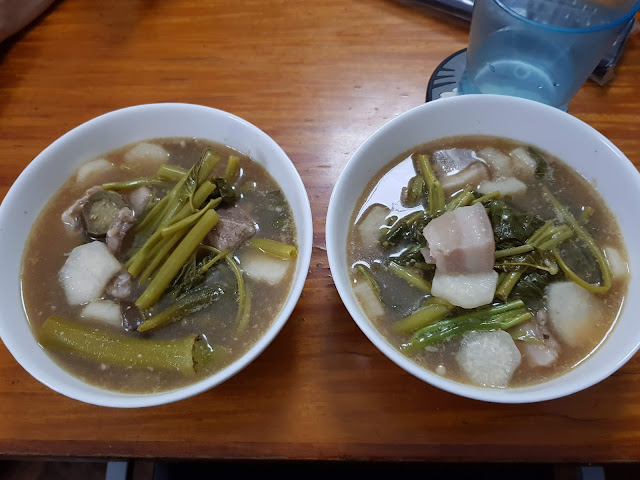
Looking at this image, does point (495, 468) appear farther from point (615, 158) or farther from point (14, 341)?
point (14, 341)

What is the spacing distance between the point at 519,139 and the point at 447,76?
0.51 metres

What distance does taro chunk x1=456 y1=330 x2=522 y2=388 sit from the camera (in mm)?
1169

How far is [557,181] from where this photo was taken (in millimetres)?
1463

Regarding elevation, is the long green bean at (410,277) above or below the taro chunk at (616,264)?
below

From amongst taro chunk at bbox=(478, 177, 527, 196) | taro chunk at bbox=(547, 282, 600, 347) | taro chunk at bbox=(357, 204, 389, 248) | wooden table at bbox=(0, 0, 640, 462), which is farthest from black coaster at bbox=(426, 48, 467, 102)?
taro chunk at bbox=(547, 282, 600, 347)

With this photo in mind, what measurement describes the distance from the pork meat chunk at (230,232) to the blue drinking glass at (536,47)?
3.14ft

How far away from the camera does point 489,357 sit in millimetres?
1188

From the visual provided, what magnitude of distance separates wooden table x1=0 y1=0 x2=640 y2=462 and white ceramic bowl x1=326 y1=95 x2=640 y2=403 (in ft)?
0.71

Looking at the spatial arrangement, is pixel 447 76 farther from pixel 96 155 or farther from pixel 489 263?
pixel 96 155

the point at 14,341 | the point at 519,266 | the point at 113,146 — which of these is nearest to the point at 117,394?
the point at 14,341

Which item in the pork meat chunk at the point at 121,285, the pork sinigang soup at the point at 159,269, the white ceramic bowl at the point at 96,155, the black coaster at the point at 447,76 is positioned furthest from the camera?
the black coaster at the point at 447,76

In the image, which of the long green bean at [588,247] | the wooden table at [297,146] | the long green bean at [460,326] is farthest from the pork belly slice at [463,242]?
the wooden table at [297,146]

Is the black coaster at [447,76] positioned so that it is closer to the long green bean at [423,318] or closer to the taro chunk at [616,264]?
the taro chunk at [616,264]

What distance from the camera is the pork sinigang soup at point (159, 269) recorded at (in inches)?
48.1
